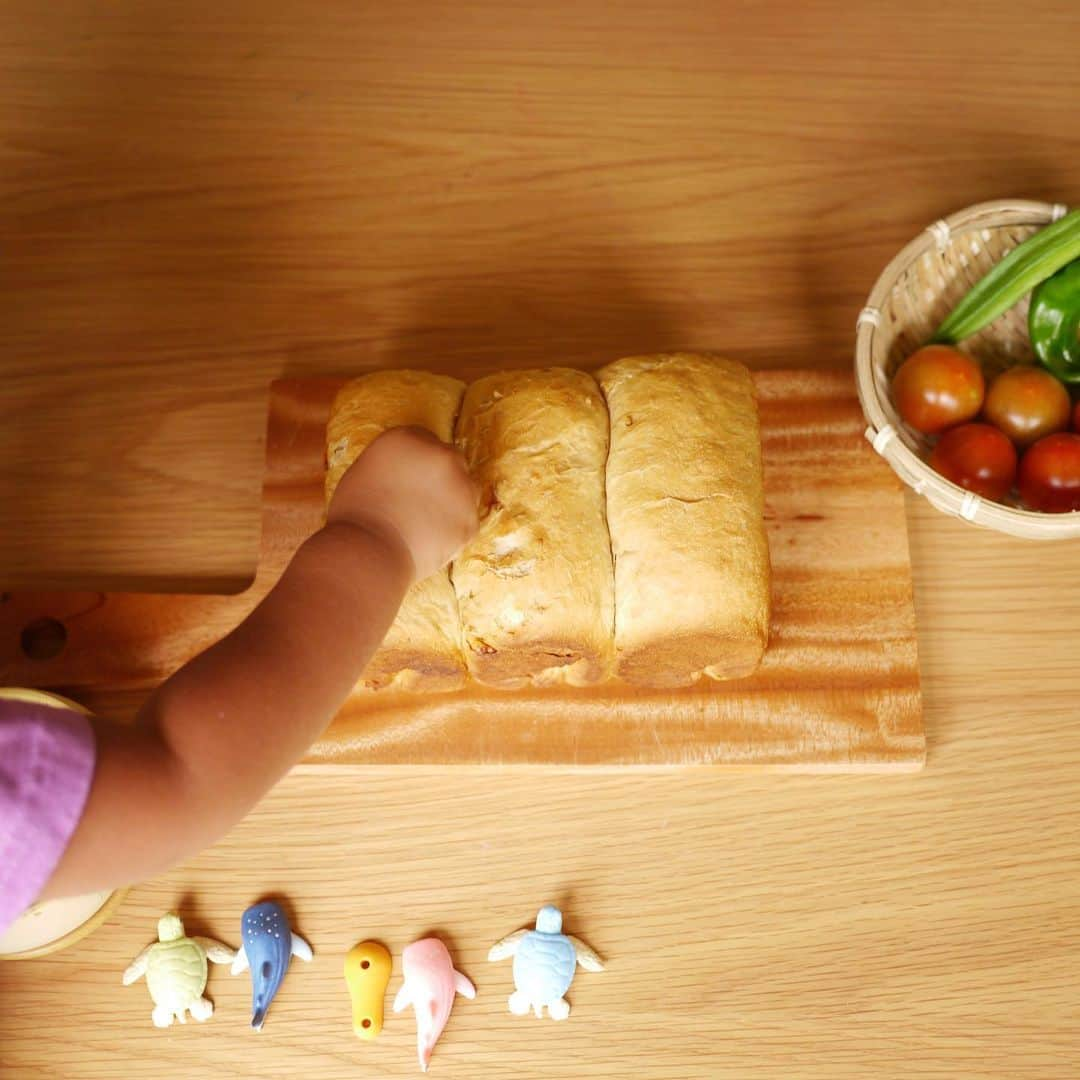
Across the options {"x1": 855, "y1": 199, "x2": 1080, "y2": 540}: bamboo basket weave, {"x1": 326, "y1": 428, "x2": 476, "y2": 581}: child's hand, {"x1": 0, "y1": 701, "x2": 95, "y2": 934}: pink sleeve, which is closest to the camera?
{"x1": 0, "y1": 701, "x2": 95, "y2": 934}: pink sleeve

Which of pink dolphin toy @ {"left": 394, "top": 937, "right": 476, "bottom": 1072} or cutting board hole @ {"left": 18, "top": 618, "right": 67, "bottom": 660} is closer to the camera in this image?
pink dolphin toy @ {"left": 394, "top": 937, "right": 476, "bottom": 1072}

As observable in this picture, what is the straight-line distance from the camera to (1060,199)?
1004 mm

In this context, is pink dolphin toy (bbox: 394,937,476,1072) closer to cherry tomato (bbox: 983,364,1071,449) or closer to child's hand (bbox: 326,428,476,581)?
child's hand (bbox: 326,428,476,581)

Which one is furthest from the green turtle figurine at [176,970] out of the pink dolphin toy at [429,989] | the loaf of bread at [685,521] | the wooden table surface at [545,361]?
the loaf of bread at [685,521]

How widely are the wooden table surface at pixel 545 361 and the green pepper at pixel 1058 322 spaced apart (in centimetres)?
16

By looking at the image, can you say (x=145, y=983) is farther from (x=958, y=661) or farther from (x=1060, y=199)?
(x=1060, y=199)

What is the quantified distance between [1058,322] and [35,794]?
0.83 m

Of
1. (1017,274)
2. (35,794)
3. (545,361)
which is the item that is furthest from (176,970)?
(1017,274)

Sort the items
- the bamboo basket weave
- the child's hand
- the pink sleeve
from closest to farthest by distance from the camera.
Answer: the pink sleeve → the child's hand → the bamboo basket weave

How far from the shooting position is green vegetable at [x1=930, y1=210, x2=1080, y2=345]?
32.9 inches

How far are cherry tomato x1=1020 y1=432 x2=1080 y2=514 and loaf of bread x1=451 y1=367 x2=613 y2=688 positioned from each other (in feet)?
1.15

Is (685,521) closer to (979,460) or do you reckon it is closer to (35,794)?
(979,460)

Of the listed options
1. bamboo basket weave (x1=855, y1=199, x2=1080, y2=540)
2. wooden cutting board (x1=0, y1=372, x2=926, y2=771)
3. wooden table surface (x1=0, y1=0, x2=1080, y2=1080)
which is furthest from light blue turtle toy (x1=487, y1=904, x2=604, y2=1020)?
bamboo basket weave (x1=855, y1=199, x2=1080, y2=540)

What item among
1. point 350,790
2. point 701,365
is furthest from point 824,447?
point 350,790
